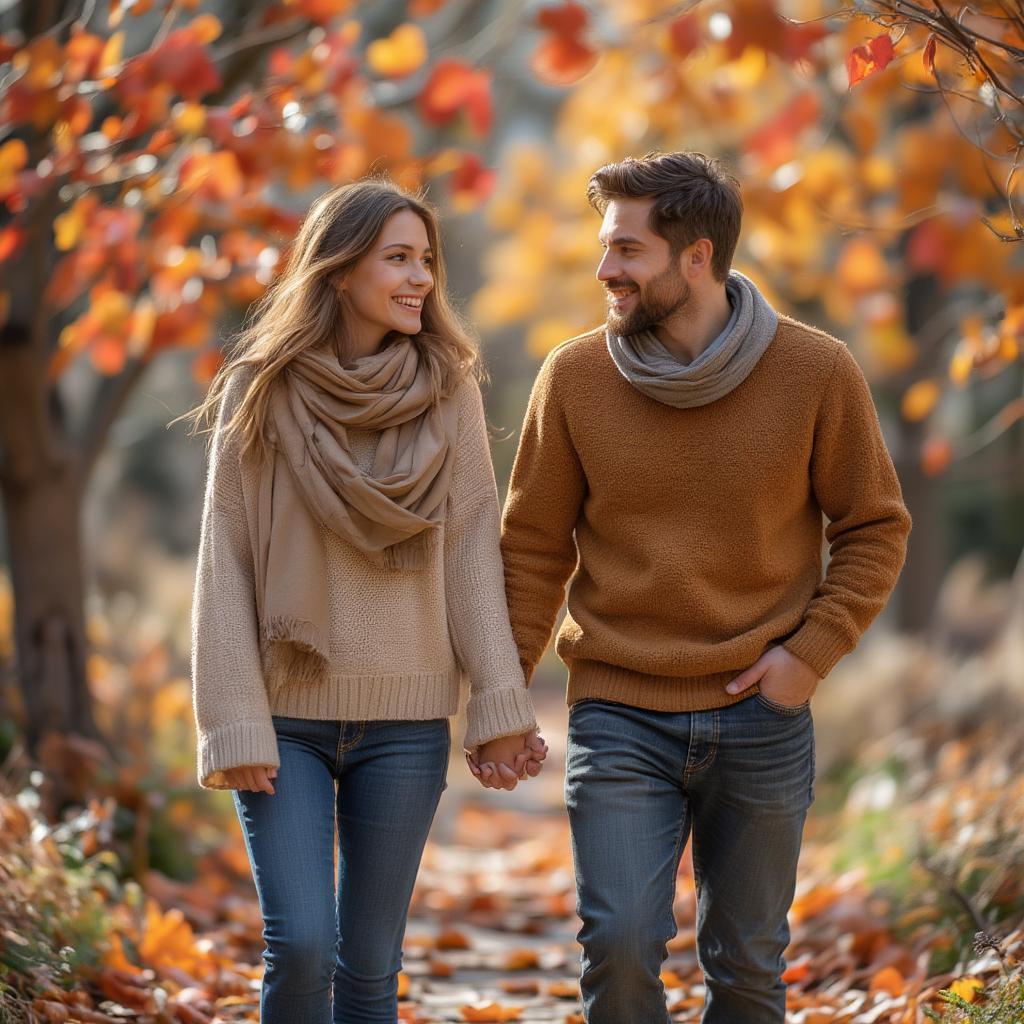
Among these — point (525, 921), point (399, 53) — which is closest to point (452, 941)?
point (525, 921)

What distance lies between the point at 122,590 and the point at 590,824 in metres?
9.14

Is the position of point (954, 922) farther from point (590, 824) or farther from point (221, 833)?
point (221, 833)

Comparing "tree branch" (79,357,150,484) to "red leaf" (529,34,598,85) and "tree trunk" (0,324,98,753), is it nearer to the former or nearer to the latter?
"tree trunk" (0,324,98,753)

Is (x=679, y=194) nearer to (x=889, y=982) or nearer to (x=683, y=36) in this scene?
(x=683, y=36)

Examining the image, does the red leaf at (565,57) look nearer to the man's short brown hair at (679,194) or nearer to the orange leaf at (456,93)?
the orange leaf at (456,93)

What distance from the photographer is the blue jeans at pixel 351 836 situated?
10.0ft

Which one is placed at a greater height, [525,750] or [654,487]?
[654,487]

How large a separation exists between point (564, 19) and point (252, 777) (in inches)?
122

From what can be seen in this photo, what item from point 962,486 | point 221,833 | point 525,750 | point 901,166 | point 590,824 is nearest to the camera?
point 590,824

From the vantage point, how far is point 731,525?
3295mm

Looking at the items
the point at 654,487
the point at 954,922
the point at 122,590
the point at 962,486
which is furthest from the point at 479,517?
the point at 962,486

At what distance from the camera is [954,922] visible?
4.33m

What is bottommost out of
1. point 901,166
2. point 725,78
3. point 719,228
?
point 719,228

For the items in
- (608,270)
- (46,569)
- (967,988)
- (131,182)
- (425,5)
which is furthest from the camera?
(46,569)
